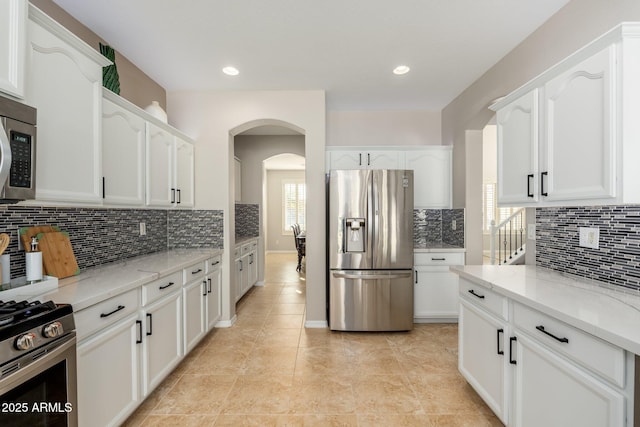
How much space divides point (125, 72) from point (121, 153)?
42.5 inches

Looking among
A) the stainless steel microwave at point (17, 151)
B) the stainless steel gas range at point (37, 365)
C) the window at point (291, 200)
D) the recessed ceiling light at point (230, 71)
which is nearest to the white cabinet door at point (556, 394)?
the stainless steel gas range at point (37, 365)

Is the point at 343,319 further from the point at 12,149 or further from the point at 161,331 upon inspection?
the point at 12,149

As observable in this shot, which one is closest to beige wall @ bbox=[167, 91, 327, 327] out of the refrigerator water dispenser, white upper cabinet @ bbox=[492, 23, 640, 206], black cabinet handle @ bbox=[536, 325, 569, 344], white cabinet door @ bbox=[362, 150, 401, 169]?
the refrigerator water dispenser

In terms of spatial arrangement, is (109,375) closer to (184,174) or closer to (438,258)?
(184,174)

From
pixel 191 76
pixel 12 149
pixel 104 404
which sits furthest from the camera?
pixel 191 76

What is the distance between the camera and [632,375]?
0.98 meters

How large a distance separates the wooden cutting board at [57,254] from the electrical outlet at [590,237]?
10.3 ft

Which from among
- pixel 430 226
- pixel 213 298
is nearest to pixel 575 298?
pixel 430 226

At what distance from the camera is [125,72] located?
8.77 ft

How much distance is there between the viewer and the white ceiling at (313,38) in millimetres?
2000

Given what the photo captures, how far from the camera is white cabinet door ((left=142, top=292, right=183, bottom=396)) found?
1.93 metres

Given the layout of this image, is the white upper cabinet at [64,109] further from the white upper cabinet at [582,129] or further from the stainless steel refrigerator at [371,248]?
the white upper cabinet at [582,129]

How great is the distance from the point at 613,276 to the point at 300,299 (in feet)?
11.6

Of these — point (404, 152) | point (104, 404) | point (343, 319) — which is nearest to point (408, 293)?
point (343, 319)
